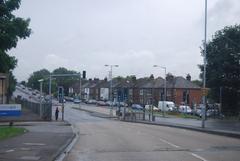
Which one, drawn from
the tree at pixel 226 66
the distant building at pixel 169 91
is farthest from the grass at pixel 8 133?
the distant building at pixel 169 91

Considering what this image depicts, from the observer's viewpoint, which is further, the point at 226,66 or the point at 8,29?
the point at 226,66

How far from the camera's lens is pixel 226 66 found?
8031 cm

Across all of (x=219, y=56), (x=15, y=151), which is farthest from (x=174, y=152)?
(x=219, y=56)

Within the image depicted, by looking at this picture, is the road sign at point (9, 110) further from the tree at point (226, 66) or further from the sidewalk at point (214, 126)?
the tree at point (226, 66)

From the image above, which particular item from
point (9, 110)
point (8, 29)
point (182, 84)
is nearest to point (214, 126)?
point (9, 110)

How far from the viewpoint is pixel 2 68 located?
72.3ft

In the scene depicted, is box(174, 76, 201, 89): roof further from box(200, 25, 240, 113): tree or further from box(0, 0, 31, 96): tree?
box(0, 0, 31, 96): tree

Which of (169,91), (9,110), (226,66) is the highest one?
(226,66)

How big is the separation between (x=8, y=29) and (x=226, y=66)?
62364 mm

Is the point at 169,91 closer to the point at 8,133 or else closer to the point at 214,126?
the point at 214,126

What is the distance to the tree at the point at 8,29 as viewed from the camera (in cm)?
2088

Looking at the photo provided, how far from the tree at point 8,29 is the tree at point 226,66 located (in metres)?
60.9

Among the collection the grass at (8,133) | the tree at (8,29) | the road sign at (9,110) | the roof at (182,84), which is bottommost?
the grass at (8,133)

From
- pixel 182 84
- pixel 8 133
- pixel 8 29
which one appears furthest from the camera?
pixel 182 84
